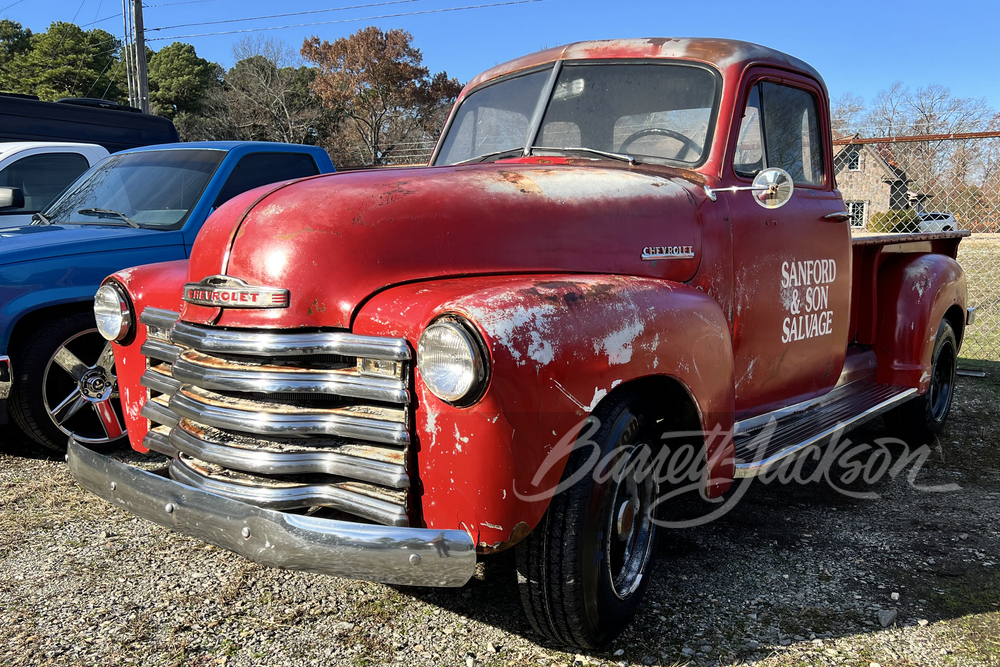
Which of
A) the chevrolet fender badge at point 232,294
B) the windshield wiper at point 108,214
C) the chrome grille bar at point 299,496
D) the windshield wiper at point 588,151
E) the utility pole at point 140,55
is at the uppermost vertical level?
the utility pole at point 140,55

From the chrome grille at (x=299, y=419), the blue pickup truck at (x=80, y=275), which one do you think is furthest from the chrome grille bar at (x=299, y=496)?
the blue pickup truck at (x=80, y=275)

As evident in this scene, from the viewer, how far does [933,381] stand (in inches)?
206

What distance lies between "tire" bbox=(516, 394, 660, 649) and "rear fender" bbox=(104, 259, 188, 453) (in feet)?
5.68

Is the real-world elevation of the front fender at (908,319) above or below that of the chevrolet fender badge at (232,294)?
below

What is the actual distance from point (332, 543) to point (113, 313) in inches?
68.1

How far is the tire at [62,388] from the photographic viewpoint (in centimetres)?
419

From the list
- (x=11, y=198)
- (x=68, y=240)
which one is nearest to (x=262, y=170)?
(x=68, y=240)

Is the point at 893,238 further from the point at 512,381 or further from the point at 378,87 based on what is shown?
the point at 378,87

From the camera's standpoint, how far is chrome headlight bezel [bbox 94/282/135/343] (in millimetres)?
3166

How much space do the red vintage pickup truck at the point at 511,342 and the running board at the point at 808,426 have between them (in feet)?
0.06

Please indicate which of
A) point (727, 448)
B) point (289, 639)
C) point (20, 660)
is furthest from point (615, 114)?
point (20, 660)

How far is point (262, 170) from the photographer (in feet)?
18.4

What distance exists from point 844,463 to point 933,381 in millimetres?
1002

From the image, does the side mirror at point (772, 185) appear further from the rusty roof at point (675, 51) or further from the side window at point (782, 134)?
the rusty roof at point (675, 51)
